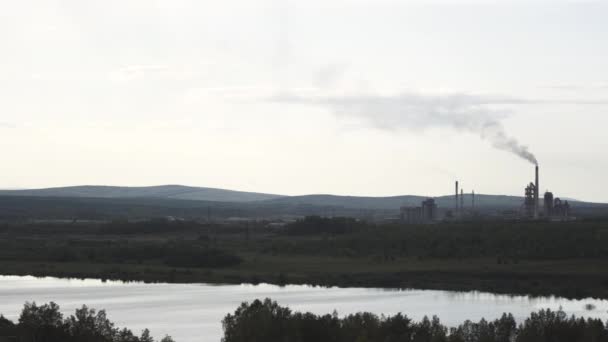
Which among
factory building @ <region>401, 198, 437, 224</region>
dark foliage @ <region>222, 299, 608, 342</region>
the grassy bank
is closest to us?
dark foliage @ <region>222, 299, 608, 342</region>

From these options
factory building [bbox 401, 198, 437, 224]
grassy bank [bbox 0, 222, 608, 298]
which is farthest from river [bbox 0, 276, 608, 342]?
factory building [bbox 401, 198, 437, 224]

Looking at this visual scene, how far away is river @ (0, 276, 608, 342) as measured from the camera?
40.1m

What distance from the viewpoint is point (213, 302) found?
45.7 m

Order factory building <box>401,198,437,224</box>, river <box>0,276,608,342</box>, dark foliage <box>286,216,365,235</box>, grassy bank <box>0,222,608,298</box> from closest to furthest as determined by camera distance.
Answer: river <box>0,276,608,342</box> → grassy bank <box>0,222,608,298</box> → dark foliage <box>286,216,365,235</box> → factory building <box>401,198,437,224</box>


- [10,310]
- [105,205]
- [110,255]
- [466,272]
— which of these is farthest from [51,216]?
[10,310]

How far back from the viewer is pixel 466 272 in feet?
193

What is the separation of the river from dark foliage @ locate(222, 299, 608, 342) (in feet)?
20.7

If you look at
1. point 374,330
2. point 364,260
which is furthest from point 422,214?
point 374,330

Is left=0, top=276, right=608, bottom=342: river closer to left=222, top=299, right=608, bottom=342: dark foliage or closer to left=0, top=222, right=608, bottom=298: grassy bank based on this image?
left=0, top=222, right=608, bottom=298: grassy bank

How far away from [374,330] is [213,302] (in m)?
17.5

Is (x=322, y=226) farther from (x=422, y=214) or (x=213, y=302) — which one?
(x=213, y=302)

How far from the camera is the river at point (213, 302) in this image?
132ft

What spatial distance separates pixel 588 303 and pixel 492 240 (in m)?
27.2

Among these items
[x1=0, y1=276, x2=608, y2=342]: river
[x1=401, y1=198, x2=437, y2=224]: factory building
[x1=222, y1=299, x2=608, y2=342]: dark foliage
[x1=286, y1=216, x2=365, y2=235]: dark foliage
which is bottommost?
[x1=0, y1=276, x2=608, y2=342]: river
